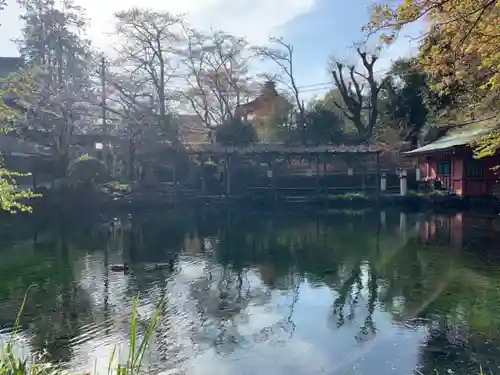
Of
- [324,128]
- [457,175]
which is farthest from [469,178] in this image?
[324,128]

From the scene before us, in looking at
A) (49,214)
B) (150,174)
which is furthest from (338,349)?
(150,174)

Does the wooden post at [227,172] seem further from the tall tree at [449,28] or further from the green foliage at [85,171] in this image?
the tall tree at [449,28]

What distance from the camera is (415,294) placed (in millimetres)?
8273

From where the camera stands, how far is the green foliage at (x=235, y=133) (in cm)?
2608

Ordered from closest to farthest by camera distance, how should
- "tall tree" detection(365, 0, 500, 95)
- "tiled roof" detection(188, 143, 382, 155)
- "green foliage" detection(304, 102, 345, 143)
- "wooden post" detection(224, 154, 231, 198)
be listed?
1. "tall tree" detection(365, 0, 500, 95)
2. "tiled roof" detection(188, 143, 382, 155)
3. "wooden post" detection(224, 154, 231, 198)
4. "green foliage" detection(304, 102, 345, 143)

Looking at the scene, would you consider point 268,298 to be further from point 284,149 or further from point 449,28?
point 284,149

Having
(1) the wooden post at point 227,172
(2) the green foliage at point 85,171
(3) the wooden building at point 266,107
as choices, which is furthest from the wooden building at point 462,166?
(2) the green foliage at point 85,171

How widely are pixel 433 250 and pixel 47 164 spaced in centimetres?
1622

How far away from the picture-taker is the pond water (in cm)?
584

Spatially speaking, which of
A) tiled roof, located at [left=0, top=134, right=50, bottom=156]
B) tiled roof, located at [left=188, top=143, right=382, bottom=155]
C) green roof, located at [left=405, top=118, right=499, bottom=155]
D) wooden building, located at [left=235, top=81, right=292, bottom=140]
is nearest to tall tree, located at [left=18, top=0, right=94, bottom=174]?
tiled roof, located at [left=0, top=134, right=50, bottom=156]

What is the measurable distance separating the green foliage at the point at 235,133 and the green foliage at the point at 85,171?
22.6ft

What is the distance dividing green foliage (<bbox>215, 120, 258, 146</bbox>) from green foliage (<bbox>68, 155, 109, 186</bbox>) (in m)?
6.88

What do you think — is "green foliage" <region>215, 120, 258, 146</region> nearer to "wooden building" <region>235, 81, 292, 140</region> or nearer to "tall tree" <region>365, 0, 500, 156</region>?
"wooden building" <region>235, 81, 292, 140</region>

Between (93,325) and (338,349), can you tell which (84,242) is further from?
(338,349)
